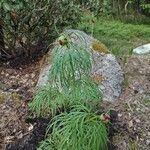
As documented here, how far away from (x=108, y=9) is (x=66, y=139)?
6943 millimetres

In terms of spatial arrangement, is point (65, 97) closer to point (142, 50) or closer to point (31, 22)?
point (31, 22)

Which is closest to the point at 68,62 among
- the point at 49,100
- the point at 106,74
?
the point at 49,100

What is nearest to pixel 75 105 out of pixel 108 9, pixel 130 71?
pixel 130 71

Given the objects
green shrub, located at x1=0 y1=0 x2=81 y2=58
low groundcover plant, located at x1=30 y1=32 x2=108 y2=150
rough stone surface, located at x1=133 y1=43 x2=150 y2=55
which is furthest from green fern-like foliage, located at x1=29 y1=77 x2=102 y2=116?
rough stone surface, located at x1=133 y1=43 x2=150 y2=55

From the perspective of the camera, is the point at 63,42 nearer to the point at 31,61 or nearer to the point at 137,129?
the point at 137,129

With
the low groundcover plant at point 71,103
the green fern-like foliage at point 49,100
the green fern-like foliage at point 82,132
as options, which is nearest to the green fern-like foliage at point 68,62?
the low groundcover plant at point 71,103

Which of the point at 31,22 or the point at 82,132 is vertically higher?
the point at 31,22

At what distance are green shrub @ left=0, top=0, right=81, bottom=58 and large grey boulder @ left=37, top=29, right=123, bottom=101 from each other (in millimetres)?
564

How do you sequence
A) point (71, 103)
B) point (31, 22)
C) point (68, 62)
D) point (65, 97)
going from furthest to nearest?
point (31, 22)
point (65, 97)
point (71, 103)
point (68, 62)

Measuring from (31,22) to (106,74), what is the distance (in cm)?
128

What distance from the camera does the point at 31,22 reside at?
6977mm

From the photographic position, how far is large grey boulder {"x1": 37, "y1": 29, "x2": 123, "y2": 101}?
6230 millimetres

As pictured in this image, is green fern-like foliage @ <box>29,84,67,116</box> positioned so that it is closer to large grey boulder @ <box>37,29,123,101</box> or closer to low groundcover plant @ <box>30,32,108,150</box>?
low groundcover plant @ <box>30,32,108,150</box>

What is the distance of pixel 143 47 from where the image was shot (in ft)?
27.2
